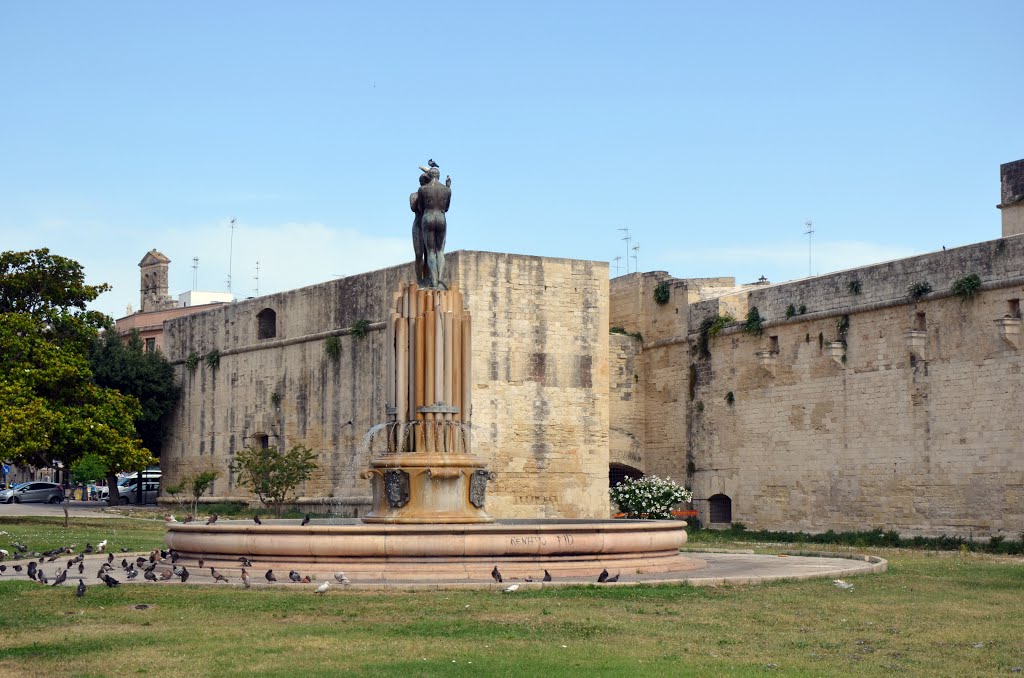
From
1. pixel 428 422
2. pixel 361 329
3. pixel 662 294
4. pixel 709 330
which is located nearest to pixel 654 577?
pixel 428 422

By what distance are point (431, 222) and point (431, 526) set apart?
A: 3843 mm

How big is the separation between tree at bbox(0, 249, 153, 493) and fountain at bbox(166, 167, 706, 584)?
14.6 metres

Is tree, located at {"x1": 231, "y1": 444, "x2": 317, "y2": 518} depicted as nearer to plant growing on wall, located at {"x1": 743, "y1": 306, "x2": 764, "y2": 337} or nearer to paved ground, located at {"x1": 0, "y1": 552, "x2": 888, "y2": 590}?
plant growing on wall, located at {"x1": 743, "y1": 306, "x2": 764, "y2": 337}

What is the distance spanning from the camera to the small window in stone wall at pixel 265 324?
38.0 m

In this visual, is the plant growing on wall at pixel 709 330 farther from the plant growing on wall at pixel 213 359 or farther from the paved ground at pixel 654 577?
the plant growing on wall at pixel 213 359

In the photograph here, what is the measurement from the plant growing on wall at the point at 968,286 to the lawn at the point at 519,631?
35.2 feet

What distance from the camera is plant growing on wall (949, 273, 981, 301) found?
80.3ft

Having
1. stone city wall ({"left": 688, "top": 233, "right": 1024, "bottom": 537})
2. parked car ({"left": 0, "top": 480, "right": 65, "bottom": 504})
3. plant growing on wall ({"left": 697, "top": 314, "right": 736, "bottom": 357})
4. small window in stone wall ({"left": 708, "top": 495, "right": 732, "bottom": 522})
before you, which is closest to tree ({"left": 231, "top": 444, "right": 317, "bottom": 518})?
stone city wall ({"left": 688, "top": 233, "right": 1024, "bottom": 537})

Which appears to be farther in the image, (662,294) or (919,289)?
(662,294)

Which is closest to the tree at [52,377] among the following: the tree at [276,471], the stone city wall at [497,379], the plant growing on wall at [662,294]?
the tree at [276,471]

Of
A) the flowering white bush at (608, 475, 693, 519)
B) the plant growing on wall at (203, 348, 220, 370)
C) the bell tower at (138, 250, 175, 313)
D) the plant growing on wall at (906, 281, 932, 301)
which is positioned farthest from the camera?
the bell tower at (138, 250, 175, 313)

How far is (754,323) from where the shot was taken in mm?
30062

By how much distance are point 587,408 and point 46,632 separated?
2239 centimetres

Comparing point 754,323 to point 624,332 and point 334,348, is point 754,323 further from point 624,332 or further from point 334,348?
point 334,348
